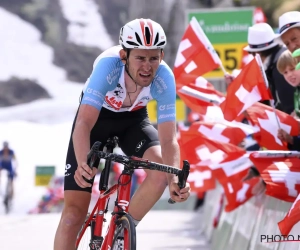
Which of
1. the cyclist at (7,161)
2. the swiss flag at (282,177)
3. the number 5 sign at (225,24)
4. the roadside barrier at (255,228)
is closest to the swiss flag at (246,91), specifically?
the roadside barrier at (255,228)

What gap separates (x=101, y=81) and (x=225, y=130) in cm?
372

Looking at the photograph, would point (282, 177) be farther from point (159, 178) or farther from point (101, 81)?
point (101, 81)

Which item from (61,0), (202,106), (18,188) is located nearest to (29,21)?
(61,0)

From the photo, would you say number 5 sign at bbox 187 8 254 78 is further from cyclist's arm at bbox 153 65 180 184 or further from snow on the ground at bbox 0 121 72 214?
snow on the ground at bbox 0 121 72 214

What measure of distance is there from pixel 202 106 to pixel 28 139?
138ft

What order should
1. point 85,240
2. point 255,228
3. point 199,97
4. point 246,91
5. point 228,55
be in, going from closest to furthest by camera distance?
point 85,240 < point 255,228 < point 246,91 < point 199,97 < point 228,55

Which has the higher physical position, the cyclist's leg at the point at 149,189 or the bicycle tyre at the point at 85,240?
the cyclist's leg at the point at 149,189

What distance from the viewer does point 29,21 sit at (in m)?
60.5

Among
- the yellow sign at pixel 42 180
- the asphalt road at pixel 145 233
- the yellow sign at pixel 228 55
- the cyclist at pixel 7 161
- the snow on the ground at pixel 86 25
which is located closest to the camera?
the asphalt road at pixel 145 233

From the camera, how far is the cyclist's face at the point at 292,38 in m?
8.06

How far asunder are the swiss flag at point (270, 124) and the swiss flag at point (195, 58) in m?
1.76

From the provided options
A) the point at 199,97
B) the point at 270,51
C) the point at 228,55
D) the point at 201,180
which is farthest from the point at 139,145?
the point at 228,55

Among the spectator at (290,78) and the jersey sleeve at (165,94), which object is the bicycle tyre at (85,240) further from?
the spectator at (290,78)

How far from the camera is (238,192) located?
378 inches
